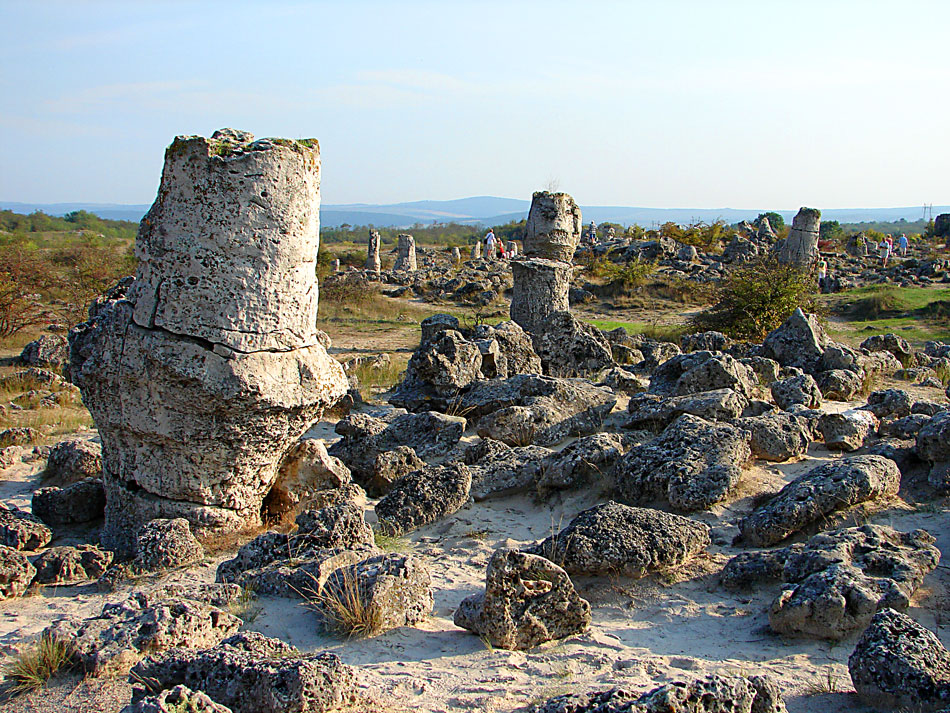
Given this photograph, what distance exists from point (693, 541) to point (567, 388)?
361 centimetres

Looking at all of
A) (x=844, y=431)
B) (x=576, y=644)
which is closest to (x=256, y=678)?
(x=576, y=644)

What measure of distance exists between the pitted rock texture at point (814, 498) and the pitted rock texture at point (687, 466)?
1.35 feet

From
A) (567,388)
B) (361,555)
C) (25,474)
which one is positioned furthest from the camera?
(567,388)

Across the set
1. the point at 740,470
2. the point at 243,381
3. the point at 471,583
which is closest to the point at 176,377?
the point at 243,381

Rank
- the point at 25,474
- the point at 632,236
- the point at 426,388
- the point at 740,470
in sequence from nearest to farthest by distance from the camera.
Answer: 1. the point at 740,470
2. the point at 25,474
3. the point at 426,388
4. the point at 632,236

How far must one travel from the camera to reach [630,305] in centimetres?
2261

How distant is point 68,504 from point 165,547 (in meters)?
1.71

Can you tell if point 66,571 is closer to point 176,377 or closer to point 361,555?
point 176,377

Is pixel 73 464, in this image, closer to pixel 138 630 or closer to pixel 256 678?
pixel 138 630

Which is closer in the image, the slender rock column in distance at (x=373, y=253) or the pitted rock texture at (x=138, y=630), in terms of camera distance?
the pitted rock texture at (x=138, y=630)

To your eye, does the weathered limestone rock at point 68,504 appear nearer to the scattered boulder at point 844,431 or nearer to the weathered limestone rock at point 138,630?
the weathered limestone rock at point 138,630

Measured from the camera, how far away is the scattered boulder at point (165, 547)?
4891mm

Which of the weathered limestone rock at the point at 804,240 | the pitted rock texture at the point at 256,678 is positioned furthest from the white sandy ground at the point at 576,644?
the weathered limestone rock at the point at 804,240

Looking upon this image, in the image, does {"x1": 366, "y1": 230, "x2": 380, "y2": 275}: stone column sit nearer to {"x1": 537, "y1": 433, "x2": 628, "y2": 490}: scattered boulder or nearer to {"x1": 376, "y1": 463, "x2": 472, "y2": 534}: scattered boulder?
{"x1": 537, "y1": 433, "x2": 628, "y2": 490}: scattered boulder
